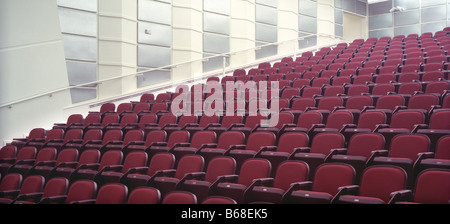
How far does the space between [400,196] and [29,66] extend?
2.38 meters

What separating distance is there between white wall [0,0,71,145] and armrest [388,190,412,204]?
225 cm

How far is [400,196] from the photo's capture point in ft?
3.25

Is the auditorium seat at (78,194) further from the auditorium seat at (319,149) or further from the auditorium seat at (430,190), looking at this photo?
the auditorium seat at (430,190)

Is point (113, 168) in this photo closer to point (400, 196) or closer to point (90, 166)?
point (90, 166)

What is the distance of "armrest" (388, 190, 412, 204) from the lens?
963 mm

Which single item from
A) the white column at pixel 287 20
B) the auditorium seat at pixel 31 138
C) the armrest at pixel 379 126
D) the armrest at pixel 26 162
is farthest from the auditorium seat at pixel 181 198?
the white column at pixel 287 20

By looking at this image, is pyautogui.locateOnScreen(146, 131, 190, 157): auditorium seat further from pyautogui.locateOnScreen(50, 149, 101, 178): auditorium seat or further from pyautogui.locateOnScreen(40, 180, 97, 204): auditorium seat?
pyautogui.locateOnScreen(40, 180, 97, 204): auditorium seat

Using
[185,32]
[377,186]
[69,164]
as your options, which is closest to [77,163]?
[69,164]

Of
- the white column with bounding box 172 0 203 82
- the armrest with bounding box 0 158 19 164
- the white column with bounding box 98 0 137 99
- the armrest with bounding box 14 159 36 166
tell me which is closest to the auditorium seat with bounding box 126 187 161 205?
the armrest with bounding box 14 159 36 166

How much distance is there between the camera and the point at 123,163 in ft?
5.75

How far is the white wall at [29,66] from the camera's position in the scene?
2504mm
